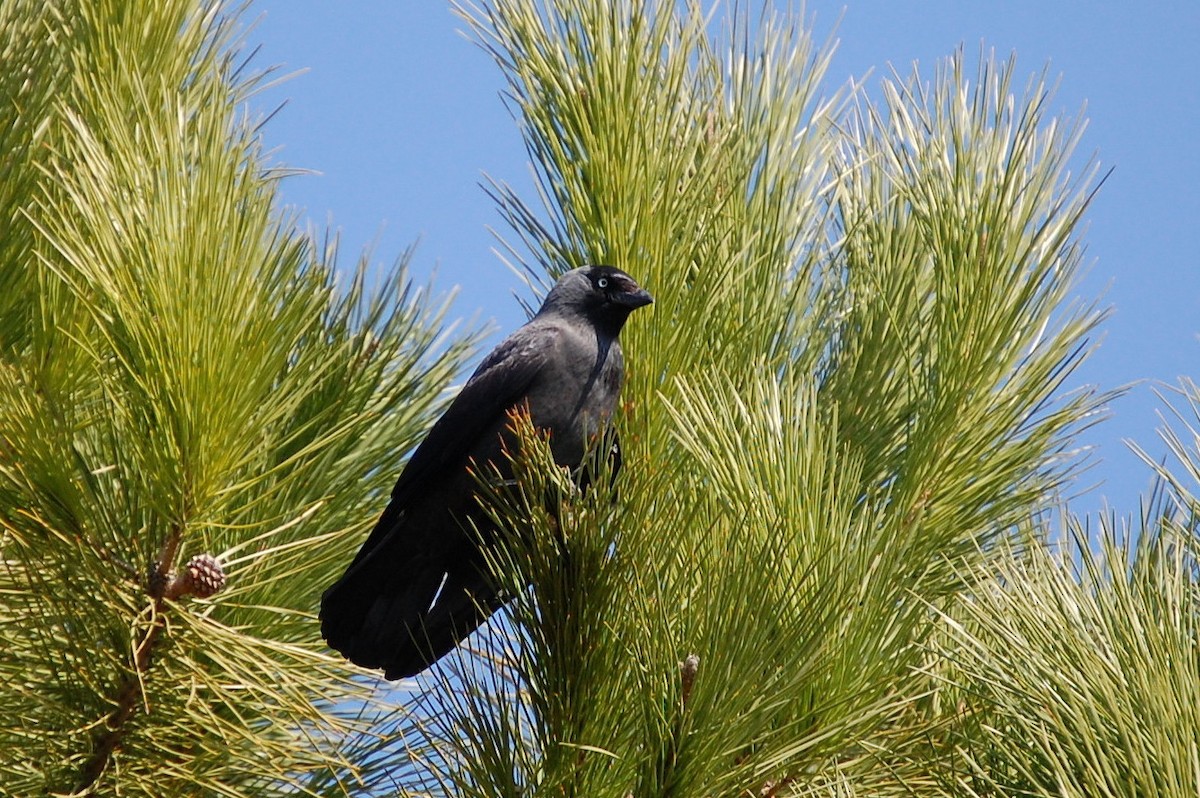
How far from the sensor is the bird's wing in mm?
2588

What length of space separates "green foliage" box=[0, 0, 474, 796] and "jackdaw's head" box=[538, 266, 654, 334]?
1.61ft

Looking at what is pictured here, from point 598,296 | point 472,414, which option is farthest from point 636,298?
point 472,414

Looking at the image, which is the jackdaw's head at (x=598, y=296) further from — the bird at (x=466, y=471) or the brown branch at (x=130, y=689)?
the brown branch at (x=130, y=689)

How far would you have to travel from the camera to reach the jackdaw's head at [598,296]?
229 centimetres

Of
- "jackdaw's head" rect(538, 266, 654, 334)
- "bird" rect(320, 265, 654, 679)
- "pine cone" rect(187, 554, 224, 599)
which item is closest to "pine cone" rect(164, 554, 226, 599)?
"pine cone" rect(187, 554, 224, 599)

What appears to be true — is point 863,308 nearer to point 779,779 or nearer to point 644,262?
point 644,262

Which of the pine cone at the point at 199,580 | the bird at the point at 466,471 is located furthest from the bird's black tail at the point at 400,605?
the pine cone at the point at 199,580

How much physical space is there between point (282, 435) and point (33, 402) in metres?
0.53

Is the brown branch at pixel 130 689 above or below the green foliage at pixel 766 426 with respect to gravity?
below

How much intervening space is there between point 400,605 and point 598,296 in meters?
0.71

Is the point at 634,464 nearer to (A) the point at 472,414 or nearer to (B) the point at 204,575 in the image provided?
(B) the point at 204,575

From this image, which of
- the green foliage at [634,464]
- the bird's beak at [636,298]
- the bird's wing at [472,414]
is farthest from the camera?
the bird's wing at [472,414]

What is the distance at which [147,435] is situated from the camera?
74.0 inches

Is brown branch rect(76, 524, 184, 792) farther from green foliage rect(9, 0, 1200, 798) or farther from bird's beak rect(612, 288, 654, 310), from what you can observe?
bird's beak rect(612, 288, 654, 310)
